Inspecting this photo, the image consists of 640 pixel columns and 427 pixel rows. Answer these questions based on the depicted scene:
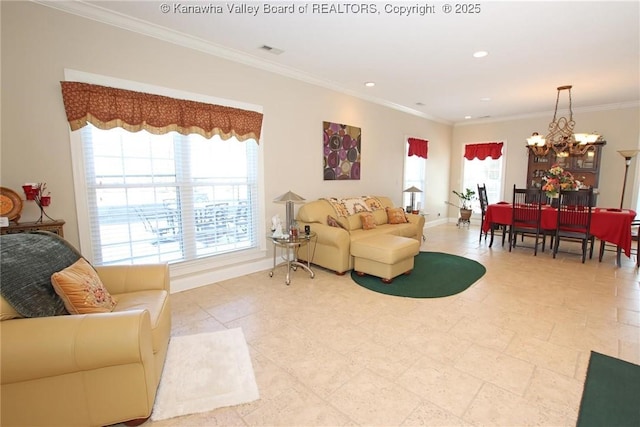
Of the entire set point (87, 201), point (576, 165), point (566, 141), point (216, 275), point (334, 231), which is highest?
point (566, 141)

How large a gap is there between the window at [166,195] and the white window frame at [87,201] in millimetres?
45

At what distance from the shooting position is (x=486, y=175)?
7.79 meters

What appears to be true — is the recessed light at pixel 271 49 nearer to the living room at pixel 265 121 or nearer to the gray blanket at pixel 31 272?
the living room at pixel 265 121

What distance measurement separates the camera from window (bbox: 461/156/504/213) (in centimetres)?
759

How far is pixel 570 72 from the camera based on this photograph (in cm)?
416

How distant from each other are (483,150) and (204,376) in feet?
25.7

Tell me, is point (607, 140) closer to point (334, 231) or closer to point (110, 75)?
point (334, 231)

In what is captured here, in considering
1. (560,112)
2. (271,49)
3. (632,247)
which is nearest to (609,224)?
(632,247)

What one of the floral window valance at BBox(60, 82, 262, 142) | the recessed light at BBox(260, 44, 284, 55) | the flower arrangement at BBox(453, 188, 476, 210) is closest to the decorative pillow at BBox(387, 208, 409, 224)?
the floral window valance at BBox(60, 82, 262, 142)

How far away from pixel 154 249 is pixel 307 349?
2.06 meters

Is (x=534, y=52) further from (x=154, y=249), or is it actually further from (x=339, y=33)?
(x=154, y=249)

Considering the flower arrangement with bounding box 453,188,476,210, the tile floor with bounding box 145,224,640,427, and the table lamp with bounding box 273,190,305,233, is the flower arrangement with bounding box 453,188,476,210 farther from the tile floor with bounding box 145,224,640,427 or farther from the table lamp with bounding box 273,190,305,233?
the table lamp with bounding box 273,190,305,233

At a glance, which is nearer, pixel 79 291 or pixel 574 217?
pixel 79 291

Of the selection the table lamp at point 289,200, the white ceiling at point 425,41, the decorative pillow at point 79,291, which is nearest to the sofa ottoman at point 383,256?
the table lamp at point 289,200
